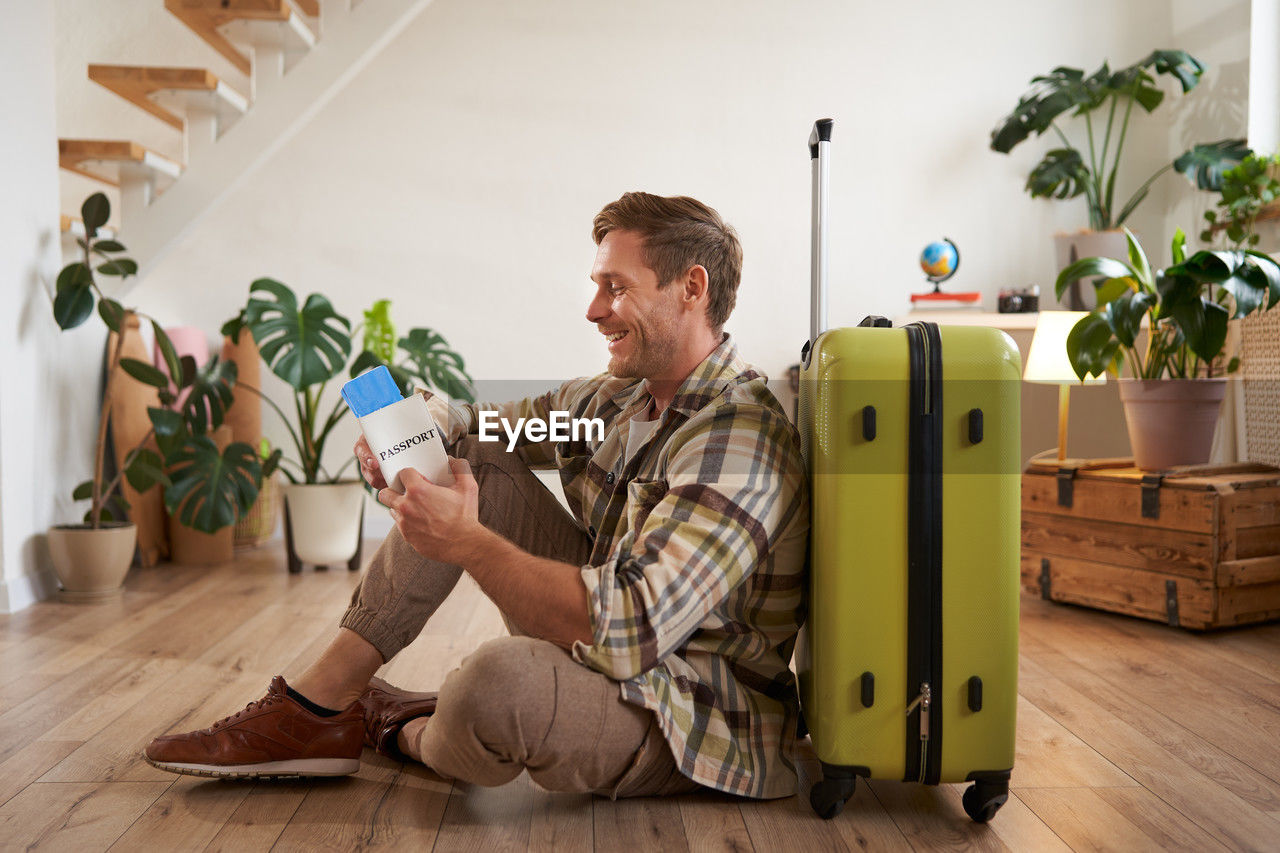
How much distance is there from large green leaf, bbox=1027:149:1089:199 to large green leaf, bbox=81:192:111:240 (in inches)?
121

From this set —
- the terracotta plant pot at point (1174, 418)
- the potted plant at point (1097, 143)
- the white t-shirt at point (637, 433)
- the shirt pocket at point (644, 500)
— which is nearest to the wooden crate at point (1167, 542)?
the terracotta plant pot at point (1174, 418)

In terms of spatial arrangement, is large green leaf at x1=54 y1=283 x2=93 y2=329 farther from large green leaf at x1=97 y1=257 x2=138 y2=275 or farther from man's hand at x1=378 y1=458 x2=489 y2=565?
man's hand at x1=378 y1=458 x2=489 y2=565

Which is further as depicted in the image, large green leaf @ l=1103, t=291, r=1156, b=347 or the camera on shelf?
the camera on shelf

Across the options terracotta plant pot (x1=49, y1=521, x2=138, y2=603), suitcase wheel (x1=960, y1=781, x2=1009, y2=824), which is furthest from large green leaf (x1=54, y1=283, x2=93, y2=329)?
suitcase wheel (x1=960, y1=781, x2=1009, y2=824)

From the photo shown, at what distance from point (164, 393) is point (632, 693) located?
2.50 meters

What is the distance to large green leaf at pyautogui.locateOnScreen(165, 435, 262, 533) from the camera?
3.21 m

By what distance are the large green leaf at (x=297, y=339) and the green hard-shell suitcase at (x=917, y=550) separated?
2146 millimetres

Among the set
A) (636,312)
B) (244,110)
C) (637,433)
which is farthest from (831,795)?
(244,110)

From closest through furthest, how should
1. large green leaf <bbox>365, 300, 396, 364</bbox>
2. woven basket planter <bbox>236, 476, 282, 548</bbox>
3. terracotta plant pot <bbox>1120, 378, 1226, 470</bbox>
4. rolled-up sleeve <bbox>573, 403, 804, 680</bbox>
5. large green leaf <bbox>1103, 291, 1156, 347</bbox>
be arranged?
rolled-up sleeve <bbox>573, 403, 804, 680</bbox>
large green leaf <bbox>1103, 291, 1156, 347</bbox>
terracotta plant pot <bbox>1120, 378, 1226, 470</bbox>
large green leaf <bbox>365, 300, 396, 364</bbox>
woven basket planter <bbox>236, 476, 282, 548</bbox>

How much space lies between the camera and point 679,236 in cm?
157

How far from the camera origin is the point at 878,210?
4270mm

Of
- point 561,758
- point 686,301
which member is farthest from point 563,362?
point 561,758

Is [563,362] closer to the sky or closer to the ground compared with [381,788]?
closer to the sky

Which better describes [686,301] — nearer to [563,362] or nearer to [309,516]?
[309,516]
